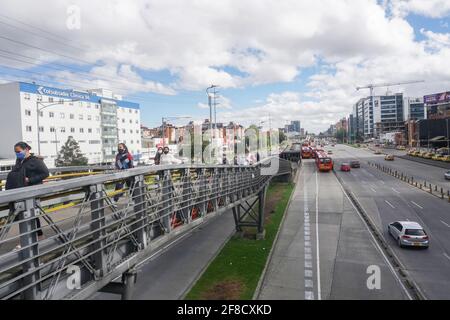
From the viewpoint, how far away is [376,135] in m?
191

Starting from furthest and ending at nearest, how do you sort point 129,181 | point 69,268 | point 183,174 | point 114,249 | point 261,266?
point 261,266 → point 183,174 → point 129,181 → point 114,249 → point 69,268

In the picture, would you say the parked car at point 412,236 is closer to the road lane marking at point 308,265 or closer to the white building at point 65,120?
the road lane marking at point 308,265

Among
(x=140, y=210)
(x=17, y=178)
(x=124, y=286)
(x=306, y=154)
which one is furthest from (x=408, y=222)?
(x=306, y=154)

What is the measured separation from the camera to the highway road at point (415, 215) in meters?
16.4

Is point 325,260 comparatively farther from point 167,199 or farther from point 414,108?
point 414,108

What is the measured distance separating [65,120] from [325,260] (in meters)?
59.9

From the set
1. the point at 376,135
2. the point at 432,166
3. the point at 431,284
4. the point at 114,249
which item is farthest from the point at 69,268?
the point at 376,135

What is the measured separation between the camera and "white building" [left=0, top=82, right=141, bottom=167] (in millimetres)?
A: 57031

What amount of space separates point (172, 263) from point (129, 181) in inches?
514

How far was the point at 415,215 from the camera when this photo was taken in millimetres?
27719

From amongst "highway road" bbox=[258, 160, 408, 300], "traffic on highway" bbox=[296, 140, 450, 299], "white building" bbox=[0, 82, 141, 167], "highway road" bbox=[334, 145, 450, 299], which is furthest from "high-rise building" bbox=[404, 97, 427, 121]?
"highway road" bbox=[258, 160, 408, 300]

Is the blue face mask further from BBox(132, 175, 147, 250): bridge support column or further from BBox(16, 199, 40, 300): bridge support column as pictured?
BBox(16, 199, 40, 300): bridge support column
